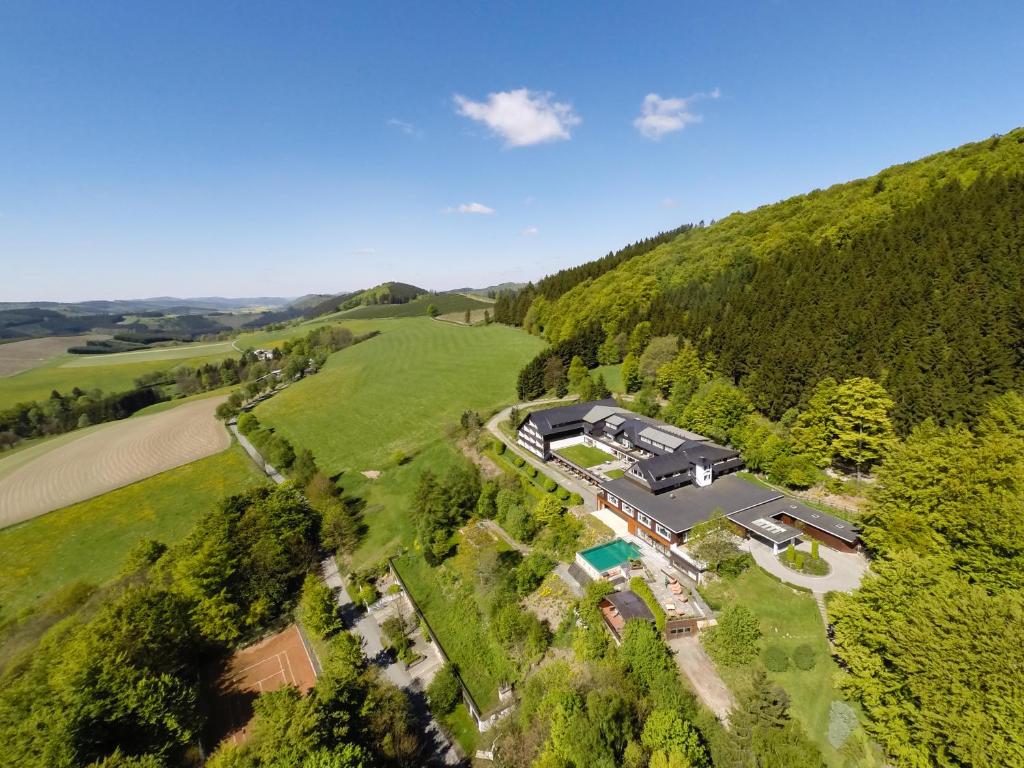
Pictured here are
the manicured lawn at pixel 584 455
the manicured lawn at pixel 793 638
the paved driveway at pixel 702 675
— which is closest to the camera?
the manicured lawn at pixel 793 638

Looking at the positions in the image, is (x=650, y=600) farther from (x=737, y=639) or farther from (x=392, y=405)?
(x=392, y=405)

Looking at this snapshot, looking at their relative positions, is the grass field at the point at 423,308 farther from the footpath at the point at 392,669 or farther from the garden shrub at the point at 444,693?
the garden shrub at the point at 444,693

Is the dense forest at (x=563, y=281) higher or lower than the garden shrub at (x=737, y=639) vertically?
higher

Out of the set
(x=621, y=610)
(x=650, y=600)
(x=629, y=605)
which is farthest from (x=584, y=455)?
(x=621, y=610)

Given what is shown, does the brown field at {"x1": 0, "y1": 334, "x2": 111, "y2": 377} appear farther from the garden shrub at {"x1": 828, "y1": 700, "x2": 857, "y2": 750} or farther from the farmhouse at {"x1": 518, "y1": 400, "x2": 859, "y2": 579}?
the garden shrub at {"x1": 828, "y1": 700, "x2": 857, "y2": 750}

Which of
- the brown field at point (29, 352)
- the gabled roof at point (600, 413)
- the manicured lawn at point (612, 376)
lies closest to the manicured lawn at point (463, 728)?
the gabled roof at point (600, 413)

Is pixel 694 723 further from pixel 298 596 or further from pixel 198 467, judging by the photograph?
pixel 198 467
